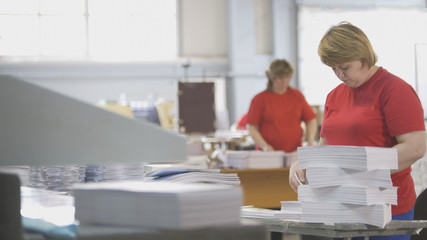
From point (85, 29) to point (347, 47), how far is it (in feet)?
31.8

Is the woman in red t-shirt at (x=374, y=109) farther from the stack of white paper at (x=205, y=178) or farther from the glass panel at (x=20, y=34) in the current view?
the glass panel at (x=20, y=34)

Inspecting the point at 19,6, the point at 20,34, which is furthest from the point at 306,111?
the point at 19,6

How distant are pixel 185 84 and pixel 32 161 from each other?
823cm

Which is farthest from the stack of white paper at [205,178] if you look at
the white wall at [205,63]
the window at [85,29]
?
the window at [85,29]

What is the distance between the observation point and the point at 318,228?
82.1 inches

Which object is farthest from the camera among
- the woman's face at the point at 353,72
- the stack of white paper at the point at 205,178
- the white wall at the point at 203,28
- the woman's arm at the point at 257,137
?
the white wall at the point at 203,28

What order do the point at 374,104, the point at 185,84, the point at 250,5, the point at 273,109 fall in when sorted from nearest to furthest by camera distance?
the point at 374,104 < the point at 273,109 < the point at 185,84 < the point at 250,5

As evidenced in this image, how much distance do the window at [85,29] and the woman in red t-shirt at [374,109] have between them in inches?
367

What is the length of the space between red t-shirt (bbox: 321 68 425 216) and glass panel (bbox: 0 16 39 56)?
967 cm

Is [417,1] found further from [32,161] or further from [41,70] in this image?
[32,161]

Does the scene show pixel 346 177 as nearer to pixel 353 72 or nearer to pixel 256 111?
pixel 353 72

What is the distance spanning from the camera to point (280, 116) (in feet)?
17.6

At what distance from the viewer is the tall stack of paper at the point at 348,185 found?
2.01 metres

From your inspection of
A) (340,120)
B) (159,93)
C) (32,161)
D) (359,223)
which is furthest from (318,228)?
(159,93)
